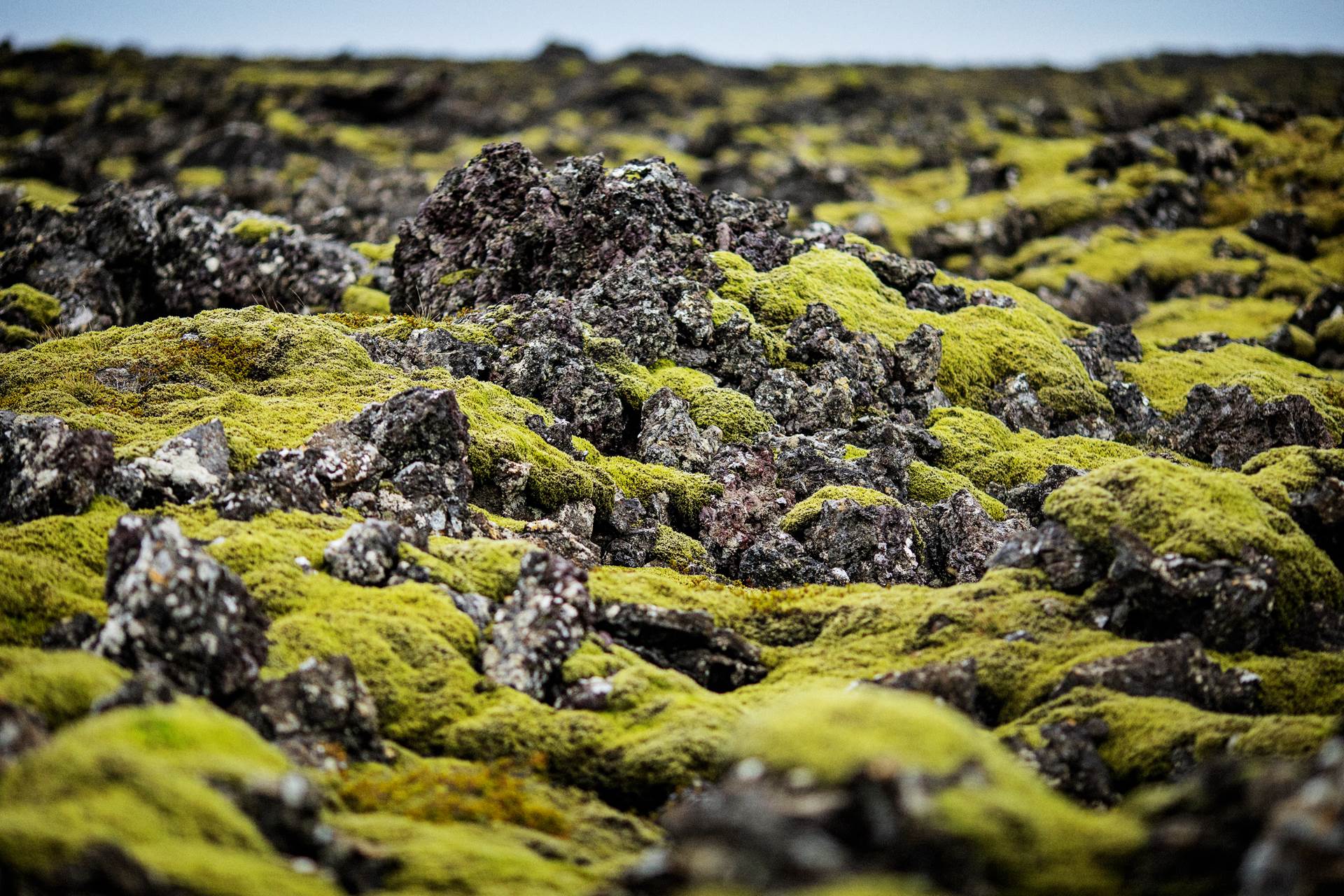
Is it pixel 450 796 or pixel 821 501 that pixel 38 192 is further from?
pixel 450 796

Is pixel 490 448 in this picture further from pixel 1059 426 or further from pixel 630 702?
pixel 1059 426

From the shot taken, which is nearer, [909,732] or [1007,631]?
[909,732]

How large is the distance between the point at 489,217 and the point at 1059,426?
593 inches

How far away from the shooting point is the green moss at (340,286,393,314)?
27.3m

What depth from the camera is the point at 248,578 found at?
43.3ft

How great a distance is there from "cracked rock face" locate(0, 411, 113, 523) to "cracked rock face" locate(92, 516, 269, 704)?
3.32 metres

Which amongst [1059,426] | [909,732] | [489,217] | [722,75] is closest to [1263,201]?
[1059,426]

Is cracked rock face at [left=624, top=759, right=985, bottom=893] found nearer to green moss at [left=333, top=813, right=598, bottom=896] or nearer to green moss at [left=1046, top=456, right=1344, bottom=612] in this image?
green moss at [left=333, top=813, right=598, bottom=896]

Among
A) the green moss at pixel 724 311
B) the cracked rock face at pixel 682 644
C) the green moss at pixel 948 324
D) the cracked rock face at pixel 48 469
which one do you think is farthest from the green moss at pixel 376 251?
the cracked rock face at pixel 682 644

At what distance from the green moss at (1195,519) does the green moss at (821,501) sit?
346 centimetres

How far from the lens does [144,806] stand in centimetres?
748

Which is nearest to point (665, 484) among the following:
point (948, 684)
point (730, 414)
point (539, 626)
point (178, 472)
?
point (730, 414)

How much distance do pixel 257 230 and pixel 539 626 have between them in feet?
67.0

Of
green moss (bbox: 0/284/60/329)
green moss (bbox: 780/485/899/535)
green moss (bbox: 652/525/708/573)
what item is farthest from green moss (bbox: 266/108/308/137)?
green moss (bbox: 780/485/899/535)
